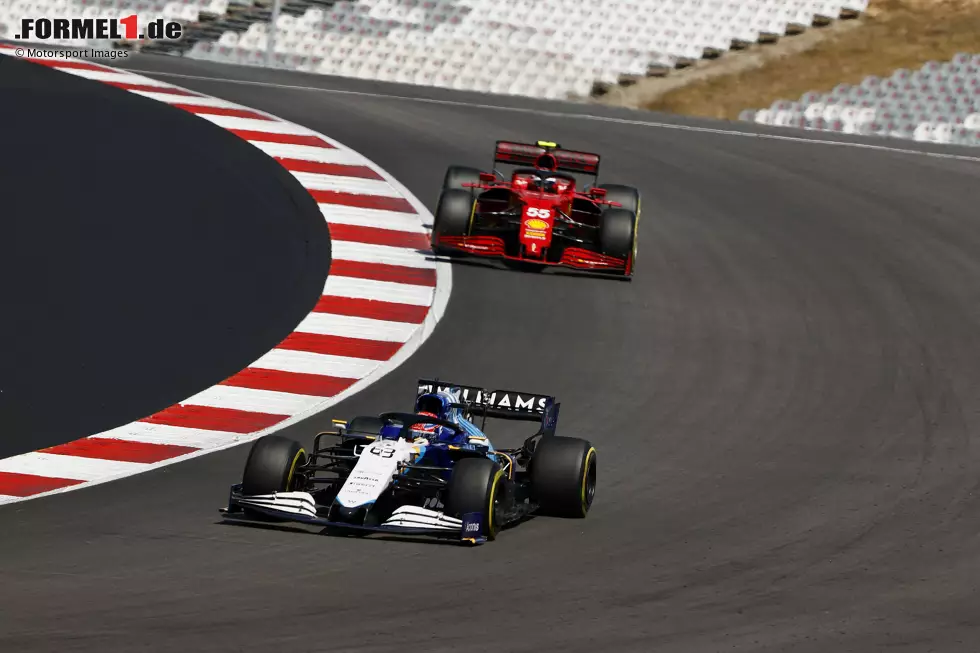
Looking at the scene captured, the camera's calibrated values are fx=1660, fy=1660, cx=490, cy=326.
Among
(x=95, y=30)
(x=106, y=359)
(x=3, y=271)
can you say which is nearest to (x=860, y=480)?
(x=106, y=359)

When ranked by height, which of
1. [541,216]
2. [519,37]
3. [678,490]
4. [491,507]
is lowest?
[678,490]

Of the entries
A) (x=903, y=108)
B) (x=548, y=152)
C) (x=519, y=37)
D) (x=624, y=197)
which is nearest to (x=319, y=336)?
(x=548, y=152)

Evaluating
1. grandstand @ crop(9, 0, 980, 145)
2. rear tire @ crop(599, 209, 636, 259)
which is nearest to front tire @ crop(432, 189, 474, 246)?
rear tire @ crop(599, 209, 636, 259)

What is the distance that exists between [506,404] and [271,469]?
1991 mm

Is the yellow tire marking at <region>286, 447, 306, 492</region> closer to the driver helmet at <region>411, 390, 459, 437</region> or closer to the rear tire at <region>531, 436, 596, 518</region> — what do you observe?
the driver helmet at <region>411, 390, 459, 437</region>

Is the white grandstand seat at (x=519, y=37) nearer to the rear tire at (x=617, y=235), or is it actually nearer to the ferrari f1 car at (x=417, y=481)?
the rear tire at (x=617, y=235)

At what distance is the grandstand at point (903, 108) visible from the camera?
85.6 feet

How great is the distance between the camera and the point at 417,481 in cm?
1031

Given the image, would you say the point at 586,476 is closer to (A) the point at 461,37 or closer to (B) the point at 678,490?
(B) the point at 678,490

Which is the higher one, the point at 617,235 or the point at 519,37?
the point at 519,37

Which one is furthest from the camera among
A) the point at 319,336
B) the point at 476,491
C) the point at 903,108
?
the point at 903,108

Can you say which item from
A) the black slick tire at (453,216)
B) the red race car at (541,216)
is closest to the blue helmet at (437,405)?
the red race car at (541,216)

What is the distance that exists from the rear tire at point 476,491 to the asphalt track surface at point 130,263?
3.78m

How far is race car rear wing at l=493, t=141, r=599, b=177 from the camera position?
1791 cm
